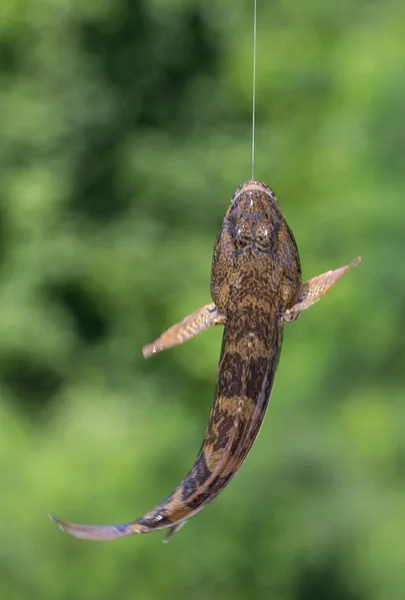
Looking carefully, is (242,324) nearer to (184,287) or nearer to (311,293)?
(311,293)

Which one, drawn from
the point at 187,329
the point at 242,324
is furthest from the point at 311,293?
the point at 187,329

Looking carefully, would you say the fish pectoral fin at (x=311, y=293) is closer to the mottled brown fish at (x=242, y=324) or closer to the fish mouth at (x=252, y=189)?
the mottled brown fish at (x=242, y=324)

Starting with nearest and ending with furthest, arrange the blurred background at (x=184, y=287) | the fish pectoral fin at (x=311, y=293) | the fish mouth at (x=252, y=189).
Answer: the fish pectoral fin at (x=311, y=293) → the fish mouth at (x=252, y=189) → the blurred background at (x=184, y=287)

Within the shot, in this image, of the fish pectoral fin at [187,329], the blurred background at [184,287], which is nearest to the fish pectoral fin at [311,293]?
the fish pectoral fin at [187,329]

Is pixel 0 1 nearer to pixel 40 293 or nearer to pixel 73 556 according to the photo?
pixel 40 293

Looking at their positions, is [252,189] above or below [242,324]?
above

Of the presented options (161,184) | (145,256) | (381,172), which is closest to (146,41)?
(161,184)
